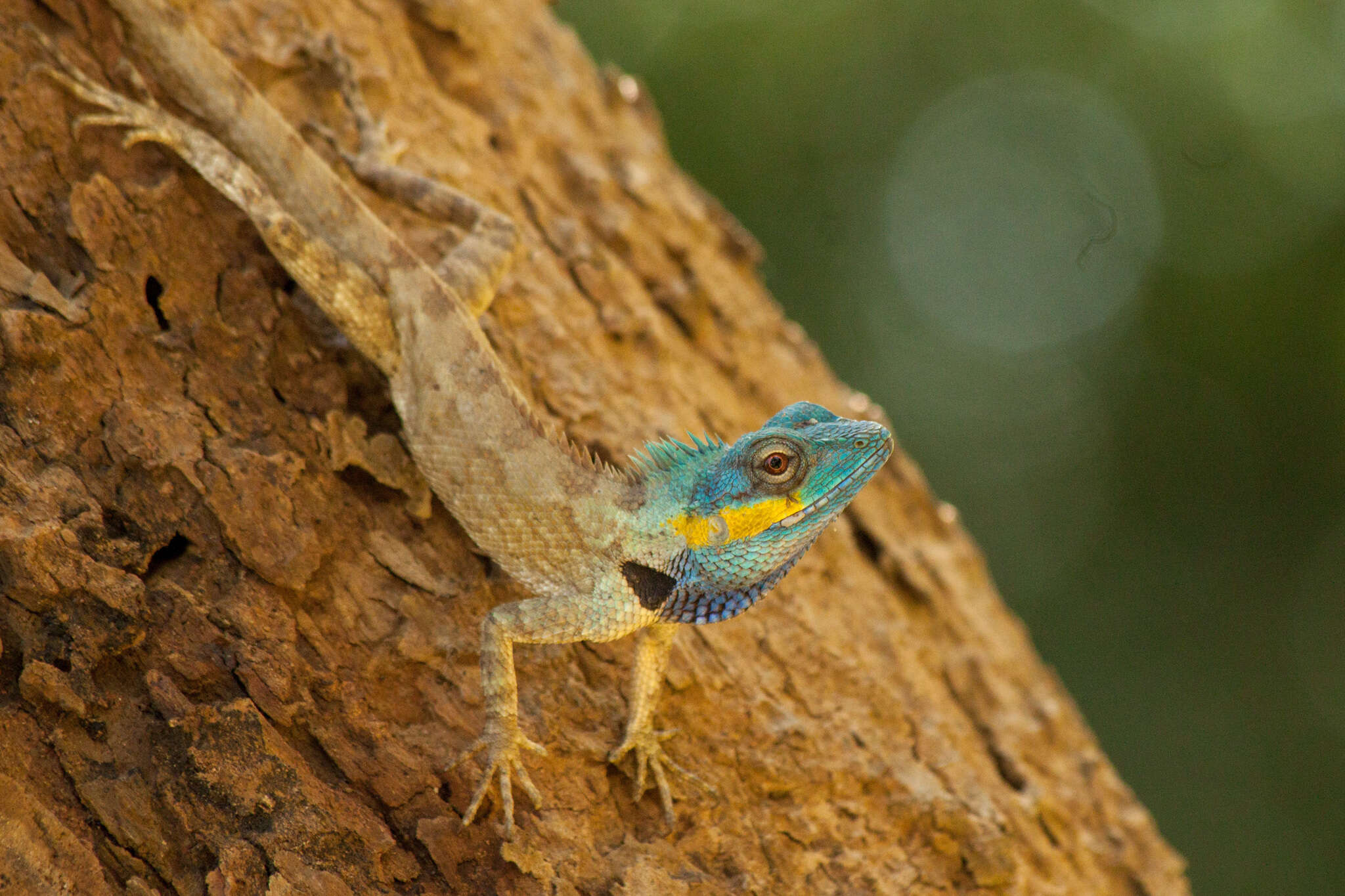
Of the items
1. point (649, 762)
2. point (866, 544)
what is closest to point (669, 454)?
point (649, 762)

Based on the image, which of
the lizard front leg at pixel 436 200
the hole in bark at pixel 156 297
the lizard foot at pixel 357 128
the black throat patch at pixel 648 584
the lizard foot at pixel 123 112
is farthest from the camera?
the lizard foot at pixel 357 128

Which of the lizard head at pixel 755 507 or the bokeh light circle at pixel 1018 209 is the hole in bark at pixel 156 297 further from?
the bokeh light circle at pixel 1018 209

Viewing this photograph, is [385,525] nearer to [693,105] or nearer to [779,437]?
[779,437]

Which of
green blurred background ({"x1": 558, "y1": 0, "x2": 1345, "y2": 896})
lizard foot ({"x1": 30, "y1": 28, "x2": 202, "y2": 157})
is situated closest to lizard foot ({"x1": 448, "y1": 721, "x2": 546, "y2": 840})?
lizard foot ({"x1": 30, "y1": 28, "x2": 202, "y2": 157})

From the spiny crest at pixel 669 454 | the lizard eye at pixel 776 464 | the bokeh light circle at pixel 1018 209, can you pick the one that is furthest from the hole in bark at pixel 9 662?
the bokeh light circle at pixel 1018 209

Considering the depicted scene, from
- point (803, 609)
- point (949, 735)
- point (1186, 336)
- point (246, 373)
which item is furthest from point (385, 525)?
point (1186, 336)

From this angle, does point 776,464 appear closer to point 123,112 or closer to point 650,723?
point 650,723
